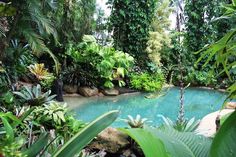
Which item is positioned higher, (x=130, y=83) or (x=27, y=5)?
(x=27, y=5)

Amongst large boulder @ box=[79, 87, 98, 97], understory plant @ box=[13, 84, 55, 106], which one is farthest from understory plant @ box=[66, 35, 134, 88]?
understory plant @ box=[13, 84, 55, 106]

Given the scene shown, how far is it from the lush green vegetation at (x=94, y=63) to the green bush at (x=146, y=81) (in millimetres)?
30

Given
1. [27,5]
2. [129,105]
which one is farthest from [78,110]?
[27,5]

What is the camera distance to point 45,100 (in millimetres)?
5141

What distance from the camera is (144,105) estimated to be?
8.38 m

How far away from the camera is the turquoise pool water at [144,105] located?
24.2 feet

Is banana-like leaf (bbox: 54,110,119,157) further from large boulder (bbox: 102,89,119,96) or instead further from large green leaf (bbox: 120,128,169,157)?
large boulder (bbox: 102,89,119,96)

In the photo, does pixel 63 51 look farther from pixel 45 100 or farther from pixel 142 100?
pixel 45 100

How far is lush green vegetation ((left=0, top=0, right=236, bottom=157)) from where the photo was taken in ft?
2.85

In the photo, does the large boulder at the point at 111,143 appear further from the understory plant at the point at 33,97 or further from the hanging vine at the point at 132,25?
the hanging vine at the point at 132,25

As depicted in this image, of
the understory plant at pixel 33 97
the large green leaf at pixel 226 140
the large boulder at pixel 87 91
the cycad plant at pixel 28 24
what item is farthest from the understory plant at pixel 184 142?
the large boulder at pixel 87 91

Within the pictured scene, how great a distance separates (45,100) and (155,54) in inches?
286

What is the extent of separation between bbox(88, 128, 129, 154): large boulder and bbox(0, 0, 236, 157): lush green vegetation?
204 mm

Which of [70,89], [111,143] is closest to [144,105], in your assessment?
[70,89]
